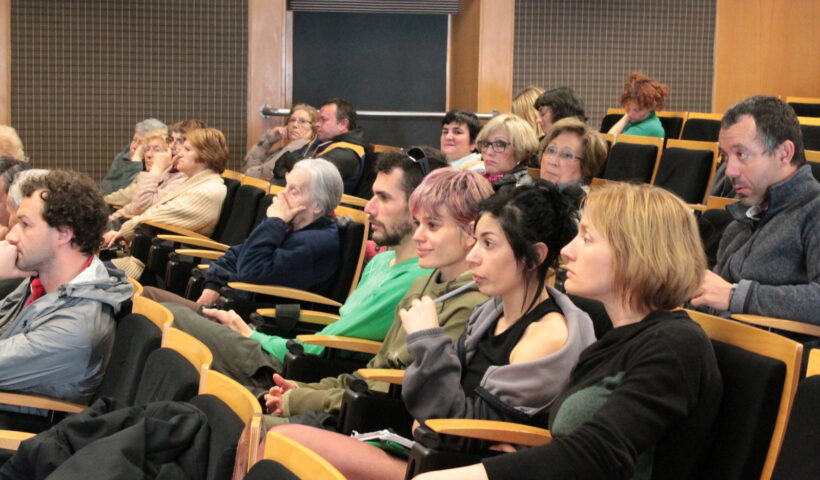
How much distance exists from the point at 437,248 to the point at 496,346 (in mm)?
437

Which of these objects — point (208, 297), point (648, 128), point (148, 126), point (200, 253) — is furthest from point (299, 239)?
point (148, 126)

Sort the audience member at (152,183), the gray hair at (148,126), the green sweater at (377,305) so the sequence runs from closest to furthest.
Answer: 1. the green sweater at (377,305)
2. the audience member at (152,183)
3. the gray hair at (148,126)

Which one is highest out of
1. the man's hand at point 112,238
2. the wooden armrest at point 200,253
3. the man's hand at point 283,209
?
the man's hand at point 283,209

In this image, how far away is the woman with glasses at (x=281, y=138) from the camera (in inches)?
256

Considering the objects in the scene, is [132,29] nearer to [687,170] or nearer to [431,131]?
[431,131]

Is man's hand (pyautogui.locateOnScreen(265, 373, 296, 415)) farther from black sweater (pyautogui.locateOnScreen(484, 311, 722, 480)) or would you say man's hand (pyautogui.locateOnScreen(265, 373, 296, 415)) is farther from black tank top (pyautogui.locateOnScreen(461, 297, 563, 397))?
black sweater (pyautogui.locateOnScreen(484, 311, 722, 480))

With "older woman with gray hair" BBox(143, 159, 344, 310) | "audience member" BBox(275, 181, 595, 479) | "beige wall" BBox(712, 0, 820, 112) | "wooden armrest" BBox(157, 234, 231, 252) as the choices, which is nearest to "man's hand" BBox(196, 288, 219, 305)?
"older woman with gray hair" BBox(143, 159, 344, 310)

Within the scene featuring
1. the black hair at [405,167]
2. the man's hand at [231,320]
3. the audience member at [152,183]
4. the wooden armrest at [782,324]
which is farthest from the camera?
the audience member at [152,183]

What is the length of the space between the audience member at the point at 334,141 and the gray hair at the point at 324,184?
5.50 ft

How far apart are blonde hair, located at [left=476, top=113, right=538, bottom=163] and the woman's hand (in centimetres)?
244

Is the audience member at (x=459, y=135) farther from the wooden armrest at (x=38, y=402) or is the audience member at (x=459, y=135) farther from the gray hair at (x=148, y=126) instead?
the wooden armrest at (x=38, y=402)

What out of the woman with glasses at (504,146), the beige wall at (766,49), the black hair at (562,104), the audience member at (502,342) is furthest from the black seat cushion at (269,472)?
the beige wall at (766,49)

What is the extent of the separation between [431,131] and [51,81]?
2816 millimetres

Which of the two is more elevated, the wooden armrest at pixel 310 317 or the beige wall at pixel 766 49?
the beige wall at pixel 766 49
